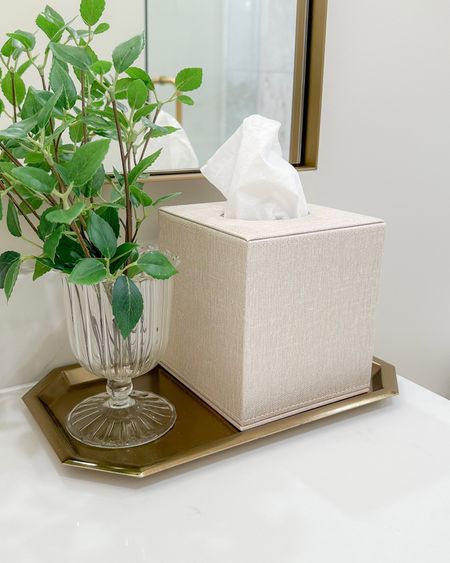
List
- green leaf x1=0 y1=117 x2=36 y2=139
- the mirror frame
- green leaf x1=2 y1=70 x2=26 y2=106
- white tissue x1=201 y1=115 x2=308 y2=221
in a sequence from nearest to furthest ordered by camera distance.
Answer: green leaf x1=0 y1=117 x2=36 y2=139 < green leaf x1=2 y1=70 x2=26 y2=106 < white tissue x1=201 y1=115 x2=308 y2=221 < the mirror frame

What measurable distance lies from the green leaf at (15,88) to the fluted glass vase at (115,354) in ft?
0.58

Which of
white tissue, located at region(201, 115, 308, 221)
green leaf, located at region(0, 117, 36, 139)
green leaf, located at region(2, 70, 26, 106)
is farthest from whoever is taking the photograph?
white tissue, located at region(201, 115, 308, 221)

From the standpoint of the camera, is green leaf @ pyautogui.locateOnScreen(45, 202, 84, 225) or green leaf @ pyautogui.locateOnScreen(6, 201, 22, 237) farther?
green leaf @ pyautogui.locateOnScreen(6, 201, 22, 237)

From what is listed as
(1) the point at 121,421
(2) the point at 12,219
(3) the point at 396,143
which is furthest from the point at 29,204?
(3) the point at 396,143

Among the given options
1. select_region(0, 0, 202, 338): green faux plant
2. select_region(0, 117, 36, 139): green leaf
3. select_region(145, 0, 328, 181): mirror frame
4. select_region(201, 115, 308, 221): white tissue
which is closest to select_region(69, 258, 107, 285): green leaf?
select_region(0, 0, 202, 338): green faux plant

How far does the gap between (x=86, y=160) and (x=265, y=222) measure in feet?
0.78

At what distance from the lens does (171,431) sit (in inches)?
25.2

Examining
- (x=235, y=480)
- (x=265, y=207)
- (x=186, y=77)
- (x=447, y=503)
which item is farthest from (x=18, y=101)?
(x=447, y=503)

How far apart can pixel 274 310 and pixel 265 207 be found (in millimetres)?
132

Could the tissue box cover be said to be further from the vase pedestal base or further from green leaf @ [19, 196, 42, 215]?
green leaf @ [19, 196, 42, 215]

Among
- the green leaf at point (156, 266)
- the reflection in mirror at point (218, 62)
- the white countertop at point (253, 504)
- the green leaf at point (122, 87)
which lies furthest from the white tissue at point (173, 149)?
the white countertop at point (253, 504)

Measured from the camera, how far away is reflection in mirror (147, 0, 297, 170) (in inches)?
28.5

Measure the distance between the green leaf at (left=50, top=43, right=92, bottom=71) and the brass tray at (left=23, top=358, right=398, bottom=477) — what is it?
0.35 metres

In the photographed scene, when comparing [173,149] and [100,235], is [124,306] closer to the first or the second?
[100,235]
